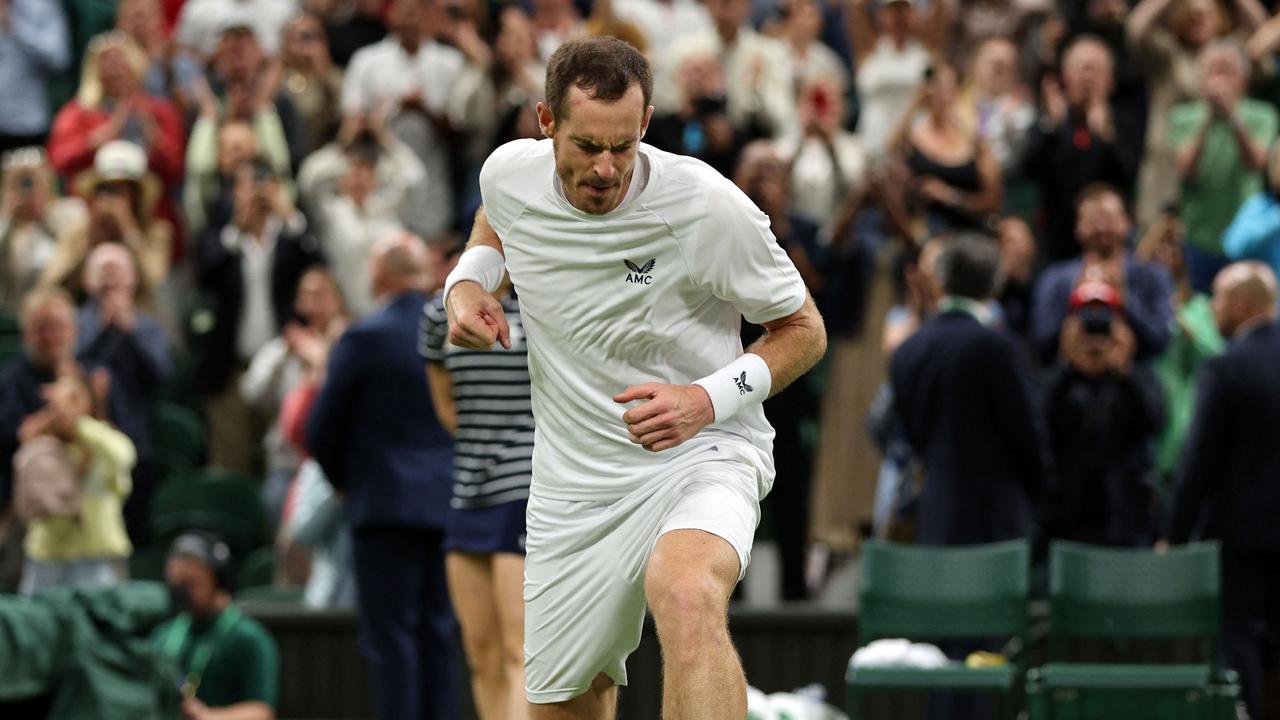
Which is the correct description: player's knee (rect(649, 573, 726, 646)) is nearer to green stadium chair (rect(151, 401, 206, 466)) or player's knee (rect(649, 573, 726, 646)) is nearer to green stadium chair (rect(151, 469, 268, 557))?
green stadium chair (rect(151, 469, 268, 557))

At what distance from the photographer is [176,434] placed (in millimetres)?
11695

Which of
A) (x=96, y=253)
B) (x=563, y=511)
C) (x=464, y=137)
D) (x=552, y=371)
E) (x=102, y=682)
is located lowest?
(x=102, y=682)

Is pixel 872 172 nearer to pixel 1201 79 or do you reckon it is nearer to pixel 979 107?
pixel 979 107

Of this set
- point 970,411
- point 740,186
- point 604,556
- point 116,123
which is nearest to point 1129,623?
point 970,411

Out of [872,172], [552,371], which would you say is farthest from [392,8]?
[552,371]

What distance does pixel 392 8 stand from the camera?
42.3ft

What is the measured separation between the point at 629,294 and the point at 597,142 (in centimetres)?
40

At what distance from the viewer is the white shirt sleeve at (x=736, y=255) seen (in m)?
4.74

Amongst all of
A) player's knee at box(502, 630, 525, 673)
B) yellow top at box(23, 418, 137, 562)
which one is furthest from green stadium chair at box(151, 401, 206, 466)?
player's knee at box(502, 630, 525, 673)

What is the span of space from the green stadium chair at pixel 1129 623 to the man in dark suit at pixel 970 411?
321 millimetres

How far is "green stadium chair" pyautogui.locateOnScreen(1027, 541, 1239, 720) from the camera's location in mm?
7906

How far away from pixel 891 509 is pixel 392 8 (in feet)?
17.9

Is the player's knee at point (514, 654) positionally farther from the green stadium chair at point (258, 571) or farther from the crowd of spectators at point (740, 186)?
the green stadium chair at point (258, 571)

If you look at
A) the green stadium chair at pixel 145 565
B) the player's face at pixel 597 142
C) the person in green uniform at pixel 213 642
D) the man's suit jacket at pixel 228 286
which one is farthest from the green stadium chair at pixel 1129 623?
the man's suit jacket at pixel 228 286
